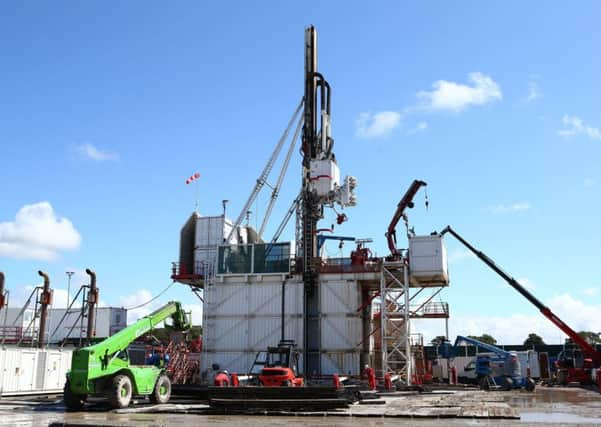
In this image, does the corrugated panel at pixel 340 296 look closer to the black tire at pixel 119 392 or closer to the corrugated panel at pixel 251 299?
the corrugated panel at pixel 251 299

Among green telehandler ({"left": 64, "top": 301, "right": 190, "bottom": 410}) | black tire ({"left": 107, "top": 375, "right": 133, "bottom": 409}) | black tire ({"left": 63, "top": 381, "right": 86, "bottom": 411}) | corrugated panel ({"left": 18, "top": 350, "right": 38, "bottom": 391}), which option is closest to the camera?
green telehandler ({"left": 64, "top": 301, "right": 190, "bottom": 410})

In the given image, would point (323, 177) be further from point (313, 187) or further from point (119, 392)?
point (119, 392)

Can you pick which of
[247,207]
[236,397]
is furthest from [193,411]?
[247,207]

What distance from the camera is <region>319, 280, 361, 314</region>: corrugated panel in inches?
1519

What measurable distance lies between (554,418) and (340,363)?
19.9 m

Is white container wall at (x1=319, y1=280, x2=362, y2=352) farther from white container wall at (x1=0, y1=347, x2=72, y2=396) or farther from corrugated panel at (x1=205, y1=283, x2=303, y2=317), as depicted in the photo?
white container wall at (x1=0, y1=347, x2=72, y2=396)

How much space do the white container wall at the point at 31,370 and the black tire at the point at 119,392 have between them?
32.3ft

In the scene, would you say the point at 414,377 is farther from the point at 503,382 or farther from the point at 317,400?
the point at 317,400

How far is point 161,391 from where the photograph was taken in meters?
24.8

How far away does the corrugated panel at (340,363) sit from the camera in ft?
123

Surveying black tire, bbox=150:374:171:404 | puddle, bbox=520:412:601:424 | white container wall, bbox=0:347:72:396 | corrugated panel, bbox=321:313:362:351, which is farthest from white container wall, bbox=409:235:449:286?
white container wall, bbox=0:347:72:396

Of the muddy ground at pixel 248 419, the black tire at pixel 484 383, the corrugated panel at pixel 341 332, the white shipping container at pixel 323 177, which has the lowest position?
the muddy ground at pixel 248 419

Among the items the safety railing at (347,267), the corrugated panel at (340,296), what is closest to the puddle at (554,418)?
the corrugated panel at (340,296)

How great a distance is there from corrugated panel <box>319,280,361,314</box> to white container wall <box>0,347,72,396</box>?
1585 centimetres
